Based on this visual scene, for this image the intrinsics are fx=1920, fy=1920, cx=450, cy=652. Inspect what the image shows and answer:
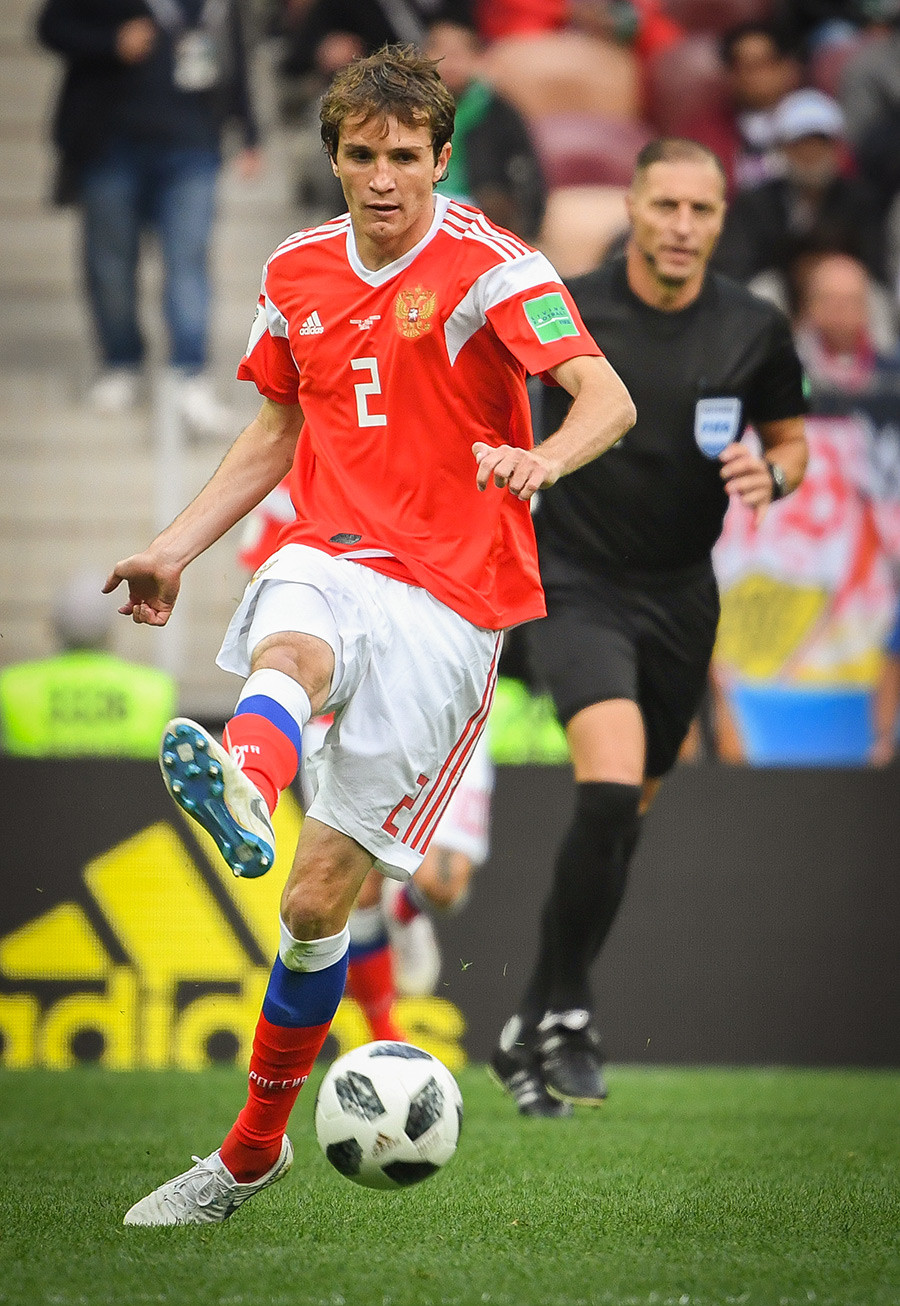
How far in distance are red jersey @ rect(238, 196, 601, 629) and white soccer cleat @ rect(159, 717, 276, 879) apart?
0.86 metres

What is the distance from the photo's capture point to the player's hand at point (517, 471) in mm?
3393

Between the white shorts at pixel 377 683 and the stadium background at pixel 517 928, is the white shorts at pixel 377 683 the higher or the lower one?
the higher one

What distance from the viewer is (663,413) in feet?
18.6

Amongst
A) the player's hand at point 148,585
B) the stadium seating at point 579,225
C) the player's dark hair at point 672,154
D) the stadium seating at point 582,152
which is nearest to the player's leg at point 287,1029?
the player's hand at point 148,585

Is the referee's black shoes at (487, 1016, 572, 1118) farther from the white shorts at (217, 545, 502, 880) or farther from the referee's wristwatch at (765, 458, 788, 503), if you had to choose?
the white shorts at (217, 545, 502, 880)

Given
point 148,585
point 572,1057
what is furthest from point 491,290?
point 572,1057

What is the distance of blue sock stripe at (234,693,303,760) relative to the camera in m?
3.45

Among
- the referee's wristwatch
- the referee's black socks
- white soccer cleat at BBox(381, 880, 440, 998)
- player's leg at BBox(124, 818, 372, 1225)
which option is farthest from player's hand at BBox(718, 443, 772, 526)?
white soccer cleat at BBox(381, 880, 440, 998)

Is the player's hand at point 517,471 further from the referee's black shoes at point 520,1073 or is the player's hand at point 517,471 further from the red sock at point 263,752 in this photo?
the referee's black shoes at point 520,1073

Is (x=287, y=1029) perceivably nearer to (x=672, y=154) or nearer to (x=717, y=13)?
(x=672, y=154)

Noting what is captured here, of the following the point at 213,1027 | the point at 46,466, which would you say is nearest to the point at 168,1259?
the point at 213,1027

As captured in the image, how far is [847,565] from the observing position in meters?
8.81

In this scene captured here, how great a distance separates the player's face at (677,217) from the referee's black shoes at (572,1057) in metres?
2.19

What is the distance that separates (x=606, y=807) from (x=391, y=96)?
2.25 metres
